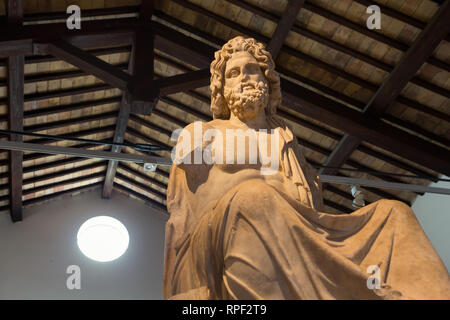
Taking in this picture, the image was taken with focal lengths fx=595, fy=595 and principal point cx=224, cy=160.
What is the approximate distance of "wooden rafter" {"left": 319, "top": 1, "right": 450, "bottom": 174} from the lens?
239 inches

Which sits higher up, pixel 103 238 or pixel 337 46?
pixel 103 238

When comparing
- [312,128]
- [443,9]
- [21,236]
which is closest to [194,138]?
[443,9]

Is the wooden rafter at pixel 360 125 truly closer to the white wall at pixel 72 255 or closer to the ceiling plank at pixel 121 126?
the ceiling plank at pixel 121 126

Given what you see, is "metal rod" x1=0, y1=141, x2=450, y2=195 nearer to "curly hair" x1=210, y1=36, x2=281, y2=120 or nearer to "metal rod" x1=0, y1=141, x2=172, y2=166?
"metal rod" x1=0, y1=141, x2=172, y2=166

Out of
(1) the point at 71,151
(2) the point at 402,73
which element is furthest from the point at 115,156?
(2) the point at 402,73

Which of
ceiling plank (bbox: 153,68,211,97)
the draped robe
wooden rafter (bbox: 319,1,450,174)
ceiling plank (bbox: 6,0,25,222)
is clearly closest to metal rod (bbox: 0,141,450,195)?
wooden rafter (bbox: 319,1,450,174)

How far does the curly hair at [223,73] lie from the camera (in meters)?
2.79

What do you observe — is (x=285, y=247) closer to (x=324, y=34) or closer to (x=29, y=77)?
(x=324, y=34)

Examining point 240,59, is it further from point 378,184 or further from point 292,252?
point 378,184

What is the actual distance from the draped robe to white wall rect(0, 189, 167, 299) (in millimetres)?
8143

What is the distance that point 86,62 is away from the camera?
23.0 feet

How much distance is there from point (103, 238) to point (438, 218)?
574cm

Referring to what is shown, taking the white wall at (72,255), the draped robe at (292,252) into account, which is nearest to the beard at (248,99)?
the draped robe at (292,252)
